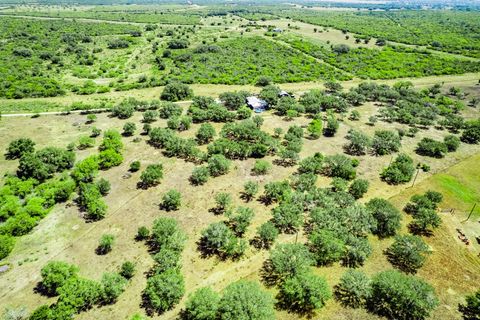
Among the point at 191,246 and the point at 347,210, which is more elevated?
the point at 347,210

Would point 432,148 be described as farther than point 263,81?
No

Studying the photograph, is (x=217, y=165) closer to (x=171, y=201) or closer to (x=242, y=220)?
(x=171, y=201)

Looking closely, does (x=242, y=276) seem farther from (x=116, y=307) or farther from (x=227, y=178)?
(x=227, y=178)

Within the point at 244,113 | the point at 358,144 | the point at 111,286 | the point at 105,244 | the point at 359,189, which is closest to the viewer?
the point at 111,286

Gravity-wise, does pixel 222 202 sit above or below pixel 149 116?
below

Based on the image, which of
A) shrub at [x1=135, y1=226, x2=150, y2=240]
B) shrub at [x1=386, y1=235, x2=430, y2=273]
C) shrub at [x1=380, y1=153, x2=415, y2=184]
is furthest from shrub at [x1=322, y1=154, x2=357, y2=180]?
shrub at [x1=135, y1=226, x2=150, y2=240]

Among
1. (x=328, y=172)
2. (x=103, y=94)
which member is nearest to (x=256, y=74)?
(x=103, y=94)

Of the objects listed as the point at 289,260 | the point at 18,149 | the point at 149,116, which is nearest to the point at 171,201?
the point at 289,260

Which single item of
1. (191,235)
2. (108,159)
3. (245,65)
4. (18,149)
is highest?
(245,65)
